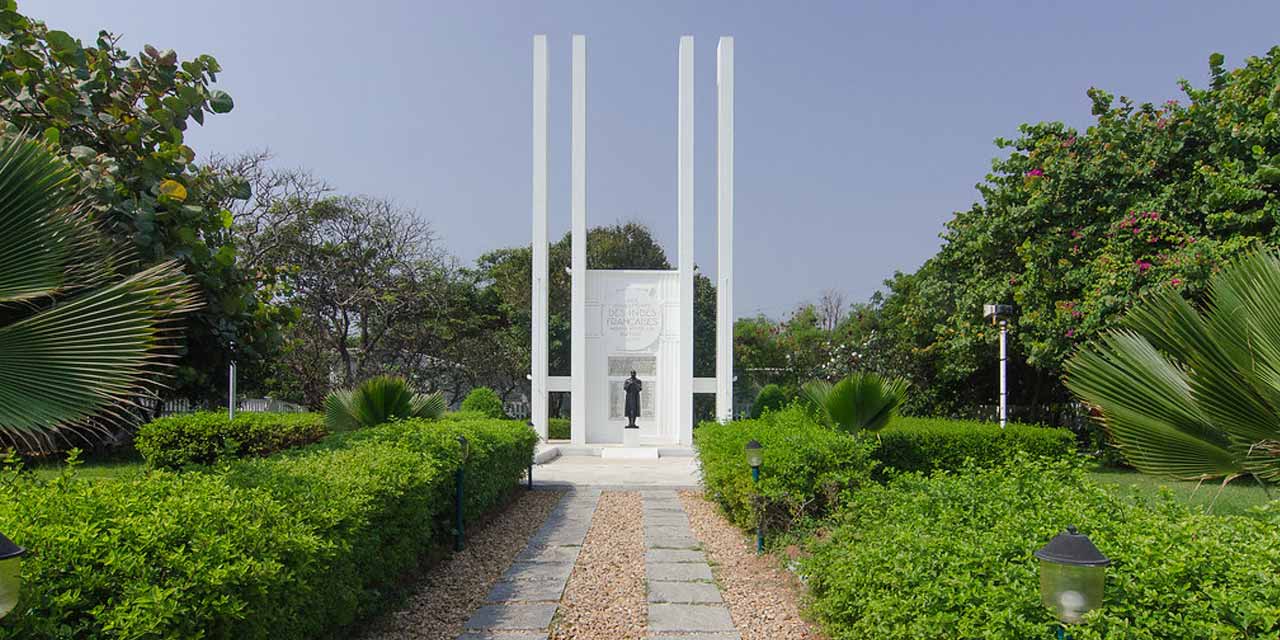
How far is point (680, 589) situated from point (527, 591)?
1067mm

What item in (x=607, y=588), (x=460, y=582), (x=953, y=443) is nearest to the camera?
(x=607, y=588)

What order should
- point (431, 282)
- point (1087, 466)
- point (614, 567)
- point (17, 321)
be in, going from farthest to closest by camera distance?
point (431, 282) → point (614, 567) → point (1087, 466) → point (17, 321)

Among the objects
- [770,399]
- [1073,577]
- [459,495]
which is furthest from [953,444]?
[1073,577]

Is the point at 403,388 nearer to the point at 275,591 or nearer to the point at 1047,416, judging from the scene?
the point at 275,591

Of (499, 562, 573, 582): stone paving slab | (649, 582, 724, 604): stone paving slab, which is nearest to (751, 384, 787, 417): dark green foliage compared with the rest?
(499, 562, 573, 582): stone paving slab

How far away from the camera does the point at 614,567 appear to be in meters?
6.55

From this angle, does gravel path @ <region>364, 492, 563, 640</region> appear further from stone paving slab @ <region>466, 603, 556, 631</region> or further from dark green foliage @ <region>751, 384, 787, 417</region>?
dark green foliage @ <region>751, 384, 787, 417</region>

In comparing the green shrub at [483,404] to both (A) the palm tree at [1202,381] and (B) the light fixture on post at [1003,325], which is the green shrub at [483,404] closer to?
(B) the light fixture on post at [1003,325]

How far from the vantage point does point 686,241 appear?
67.3ft

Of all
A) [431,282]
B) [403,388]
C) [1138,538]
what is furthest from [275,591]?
[431,282]

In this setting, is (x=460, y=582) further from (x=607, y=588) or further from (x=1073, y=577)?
(x=1073, y=577)

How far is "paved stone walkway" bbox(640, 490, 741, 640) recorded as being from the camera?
15.8ft

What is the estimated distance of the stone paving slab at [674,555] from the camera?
6.93 m

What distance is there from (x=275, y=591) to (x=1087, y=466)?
4.49 m
